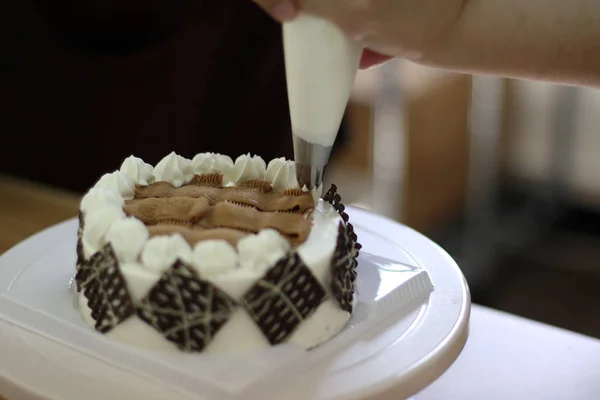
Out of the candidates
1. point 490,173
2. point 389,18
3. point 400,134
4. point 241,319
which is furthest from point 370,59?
point 490,173

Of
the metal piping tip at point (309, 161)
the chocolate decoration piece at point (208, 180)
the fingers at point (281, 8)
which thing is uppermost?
the fingers at point (281, 8)

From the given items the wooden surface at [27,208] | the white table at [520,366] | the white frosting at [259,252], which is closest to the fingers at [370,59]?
the white frosting at [259,252]

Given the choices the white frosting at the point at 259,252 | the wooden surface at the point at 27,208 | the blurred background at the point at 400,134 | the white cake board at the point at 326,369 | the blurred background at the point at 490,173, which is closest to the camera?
the white cake board at the point at 326,369

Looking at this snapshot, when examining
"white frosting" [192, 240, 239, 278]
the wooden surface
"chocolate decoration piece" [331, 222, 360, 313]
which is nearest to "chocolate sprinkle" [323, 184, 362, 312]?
"chocolate decoration piece" [331, 222, 360, 313]

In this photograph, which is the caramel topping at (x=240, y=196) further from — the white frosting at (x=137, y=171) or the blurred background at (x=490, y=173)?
the blurred background at (x=490, y=173)

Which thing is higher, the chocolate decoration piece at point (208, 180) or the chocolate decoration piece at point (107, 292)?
the chocolate decoration piece at point (208, 180)

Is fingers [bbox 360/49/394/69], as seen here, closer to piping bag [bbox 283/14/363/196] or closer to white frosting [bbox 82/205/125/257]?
Answer: piping bag [bbox 283/14/363/196]

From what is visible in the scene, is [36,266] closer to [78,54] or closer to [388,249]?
[388,249]

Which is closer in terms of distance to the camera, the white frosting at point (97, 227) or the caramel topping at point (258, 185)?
the white frosting at point (97, 227)
